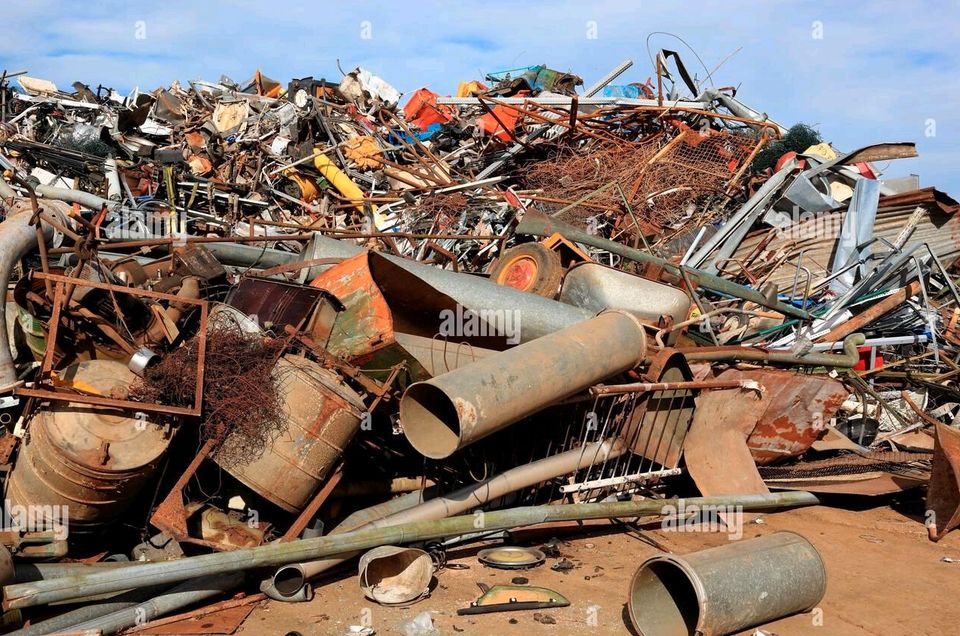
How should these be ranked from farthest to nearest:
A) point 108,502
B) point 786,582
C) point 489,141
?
point 489,141 < point 108,502 < point 786,582

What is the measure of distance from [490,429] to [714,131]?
781 cm

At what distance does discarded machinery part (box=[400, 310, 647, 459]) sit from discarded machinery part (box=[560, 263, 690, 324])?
185 cm

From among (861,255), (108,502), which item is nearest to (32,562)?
(108,502)

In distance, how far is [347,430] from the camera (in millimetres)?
4648

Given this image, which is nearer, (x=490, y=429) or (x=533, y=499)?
(x=490, y=429)

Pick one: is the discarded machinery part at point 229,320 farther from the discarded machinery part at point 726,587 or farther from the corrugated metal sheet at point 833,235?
the corrugated metal sheet at point 833,235

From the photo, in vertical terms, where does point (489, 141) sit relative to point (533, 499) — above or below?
above

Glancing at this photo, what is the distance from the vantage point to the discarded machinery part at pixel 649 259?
728cm

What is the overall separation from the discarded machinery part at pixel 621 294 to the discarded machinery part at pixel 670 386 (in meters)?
1.20

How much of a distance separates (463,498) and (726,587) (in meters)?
1.65

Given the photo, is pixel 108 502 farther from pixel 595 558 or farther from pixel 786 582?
pixel 786 582

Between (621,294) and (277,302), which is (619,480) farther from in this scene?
(277,302)

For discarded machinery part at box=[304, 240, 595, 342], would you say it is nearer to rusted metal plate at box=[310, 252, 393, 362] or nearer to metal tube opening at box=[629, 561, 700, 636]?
rusted metal plate at box=[310, 252, 393, 362]

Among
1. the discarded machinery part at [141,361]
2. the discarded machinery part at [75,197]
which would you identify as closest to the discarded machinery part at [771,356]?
the discarded machinery part at [141,361]
